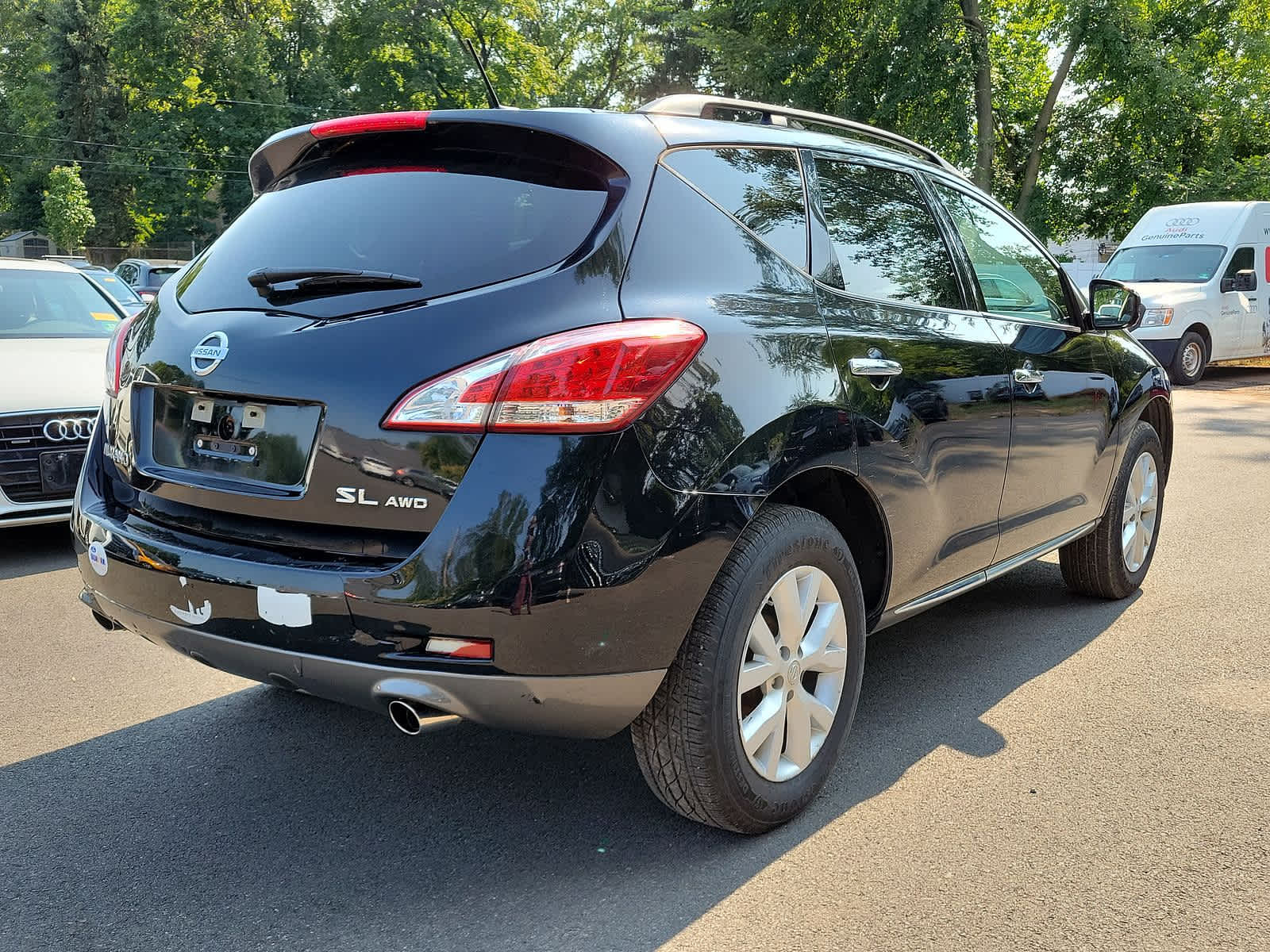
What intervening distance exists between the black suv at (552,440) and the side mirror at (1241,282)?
14106 millimetres

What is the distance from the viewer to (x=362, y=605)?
2.31 m

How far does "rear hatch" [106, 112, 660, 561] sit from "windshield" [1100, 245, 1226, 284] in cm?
1484

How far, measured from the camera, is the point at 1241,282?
50.9 ft

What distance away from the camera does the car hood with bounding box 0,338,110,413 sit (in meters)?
5.51

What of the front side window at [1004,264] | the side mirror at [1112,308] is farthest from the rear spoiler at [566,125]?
the side mirror at [1112,308]

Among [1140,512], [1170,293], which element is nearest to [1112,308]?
[1140,512]

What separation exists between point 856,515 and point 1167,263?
1484 cm

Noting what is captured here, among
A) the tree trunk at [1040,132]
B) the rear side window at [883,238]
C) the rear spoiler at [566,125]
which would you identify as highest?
the tree trunk at [1040,132]

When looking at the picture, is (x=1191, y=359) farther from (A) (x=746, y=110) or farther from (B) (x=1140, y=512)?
(A) (x=746, y=110)

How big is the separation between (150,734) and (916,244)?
2777 millimetres

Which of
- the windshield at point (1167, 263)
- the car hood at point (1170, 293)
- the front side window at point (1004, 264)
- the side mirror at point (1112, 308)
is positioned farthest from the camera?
the windshield at point (1167, 263)

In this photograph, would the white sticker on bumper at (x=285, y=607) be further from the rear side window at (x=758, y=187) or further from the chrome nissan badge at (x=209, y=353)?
the rear side window at (x=758, y=187)

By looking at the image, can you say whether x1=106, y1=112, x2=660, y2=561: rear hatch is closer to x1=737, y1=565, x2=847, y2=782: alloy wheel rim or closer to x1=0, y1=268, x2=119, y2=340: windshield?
x1=737, y1=565, x2=847, y2=782: alloy wheel rim

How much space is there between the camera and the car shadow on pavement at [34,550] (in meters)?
5.48
